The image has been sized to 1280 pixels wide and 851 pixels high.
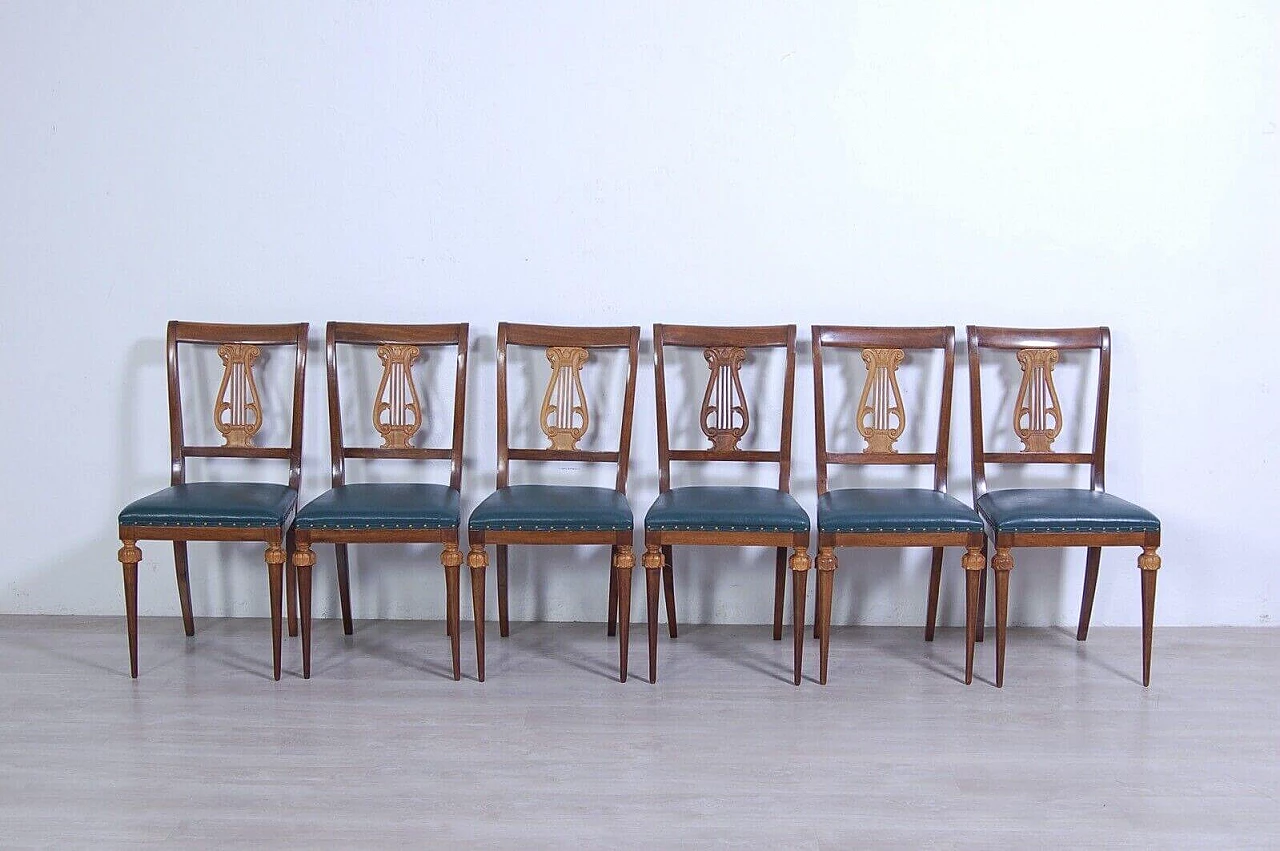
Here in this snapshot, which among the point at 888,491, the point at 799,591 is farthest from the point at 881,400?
the point at 799,591

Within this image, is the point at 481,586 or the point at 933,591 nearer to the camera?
the point at 481,586

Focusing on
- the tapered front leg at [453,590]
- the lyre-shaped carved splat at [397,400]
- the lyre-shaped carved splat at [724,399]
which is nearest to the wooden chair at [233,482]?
the lyre-shaped carved splat at [397,400]

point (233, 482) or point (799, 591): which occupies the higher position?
point (233, 482)

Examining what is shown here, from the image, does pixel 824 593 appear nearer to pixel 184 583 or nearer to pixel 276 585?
pixel 276 585

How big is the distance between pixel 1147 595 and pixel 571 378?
189 centimetres

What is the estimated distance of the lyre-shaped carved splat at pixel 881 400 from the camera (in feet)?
12.3

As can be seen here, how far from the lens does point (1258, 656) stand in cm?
373

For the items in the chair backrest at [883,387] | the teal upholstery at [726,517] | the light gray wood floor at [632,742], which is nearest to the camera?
the light gray wood floor at [632,742]

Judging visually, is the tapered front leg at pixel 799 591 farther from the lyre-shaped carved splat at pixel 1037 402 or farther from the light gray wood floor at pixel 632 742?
the lyre-shaped carved splat at pixel 1037 402

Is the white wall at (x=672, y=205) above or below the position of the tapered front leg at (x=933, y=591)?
above

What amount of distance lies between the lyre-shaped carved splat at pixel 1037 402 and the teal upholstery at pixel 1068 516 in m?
0.29

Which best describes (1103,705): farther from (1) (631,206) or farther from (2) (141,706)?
(2) (141,706)

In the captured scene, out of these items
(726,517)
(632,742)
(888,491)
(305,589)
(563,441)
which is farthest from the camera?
(563,441)

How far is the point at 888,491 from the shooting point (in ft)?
12.0
